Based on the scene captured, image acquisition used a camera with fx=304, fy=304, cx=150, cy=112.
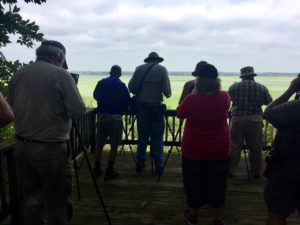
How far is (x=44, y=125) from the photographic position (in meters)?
2.36

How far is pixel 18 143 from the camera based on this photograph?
2.44 m

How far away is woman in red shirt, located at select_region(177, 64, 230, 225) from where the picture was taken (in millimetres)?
3053

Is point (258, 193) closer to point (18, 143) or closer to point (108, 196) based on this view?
point (108, 196)

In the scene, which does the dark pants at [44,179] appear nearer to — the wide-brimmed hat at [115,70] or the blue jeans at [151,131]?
the wide-brimmed hat at [115,70]

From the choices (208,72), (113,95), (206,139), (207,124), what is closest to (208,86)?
(208,72)

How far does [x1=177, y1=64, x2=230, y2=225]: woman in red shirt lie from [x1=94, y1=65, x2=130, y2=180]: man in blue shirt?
69.9 inches

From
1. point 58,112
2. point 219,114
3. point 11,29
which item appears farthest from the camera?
point 11,29

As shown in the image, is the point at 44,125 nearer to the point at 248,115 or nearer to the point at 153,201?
the point at 153,201

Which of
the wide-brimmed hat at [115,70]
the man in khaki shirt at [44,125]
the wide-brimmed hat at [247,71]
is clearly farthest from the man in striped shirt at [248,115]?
the man in khaki shirt at [44,125]

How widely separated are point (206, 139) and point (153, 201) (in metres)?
1.44

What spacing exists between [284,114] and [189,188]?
1.52 metres

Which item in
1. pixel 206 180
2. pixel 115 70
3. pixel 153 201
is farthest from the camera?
pixel 115 70

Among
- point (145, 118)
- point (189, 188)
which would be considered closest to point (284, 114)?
point (189, 188)

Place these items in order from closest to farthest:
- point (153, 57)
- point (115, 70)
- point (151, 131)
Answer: point (115, 70), point (153, 57), point (151, 131)
